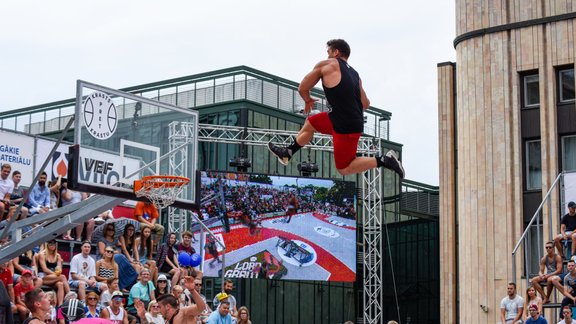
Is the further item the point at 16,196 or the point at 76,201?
the point at 76,201

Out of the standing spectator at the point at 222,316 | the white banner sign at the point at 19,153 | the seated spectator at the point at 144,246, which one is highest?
the white banner sign at the point at 19,153


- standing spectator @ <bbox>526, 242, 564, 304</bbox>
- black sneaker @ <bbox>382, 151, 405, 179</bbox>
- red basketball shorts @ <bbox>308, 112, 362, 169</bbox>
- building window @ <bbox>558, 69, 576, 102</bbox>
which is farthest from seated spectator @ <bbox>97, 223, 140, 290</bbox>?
building window @ <bbox>558, 69, 576, 102</bbox>

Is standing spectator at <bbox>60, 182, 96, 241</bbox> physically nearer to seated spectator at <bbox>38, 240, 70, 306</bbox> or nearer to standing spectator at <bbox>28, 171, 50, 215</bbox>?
standing spectator at <bbox>28, 171, 50, 215</bbox>

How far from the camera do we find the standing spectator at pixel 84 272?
1898cm

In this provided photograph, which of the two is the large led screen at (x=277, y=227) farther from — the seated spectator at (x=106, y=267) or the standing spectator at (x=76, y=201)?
the seated spectator at (x=106, y=267)

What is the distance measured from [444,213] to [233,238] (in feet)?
23.2

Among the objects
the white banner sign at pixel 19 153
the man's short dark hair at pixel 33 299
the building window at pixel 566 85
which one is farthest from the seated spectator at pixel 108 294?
the building window at pixel 566 85

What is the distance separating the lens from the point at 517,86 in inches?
1328

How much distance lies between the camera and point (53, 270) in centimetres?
1933

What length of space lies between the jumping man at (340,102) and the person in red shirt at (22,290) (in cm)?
772

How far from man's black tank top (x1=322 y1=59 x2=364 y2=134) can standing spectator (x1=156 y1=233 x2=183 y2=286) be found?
11.2 m

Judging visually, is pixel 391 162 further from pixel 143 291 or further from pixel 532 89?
pixel 532 89

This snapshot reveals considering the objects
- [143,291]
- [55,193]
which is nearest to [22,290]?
[143,291]

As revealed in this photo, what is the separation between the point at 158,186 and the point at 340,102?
649cm
